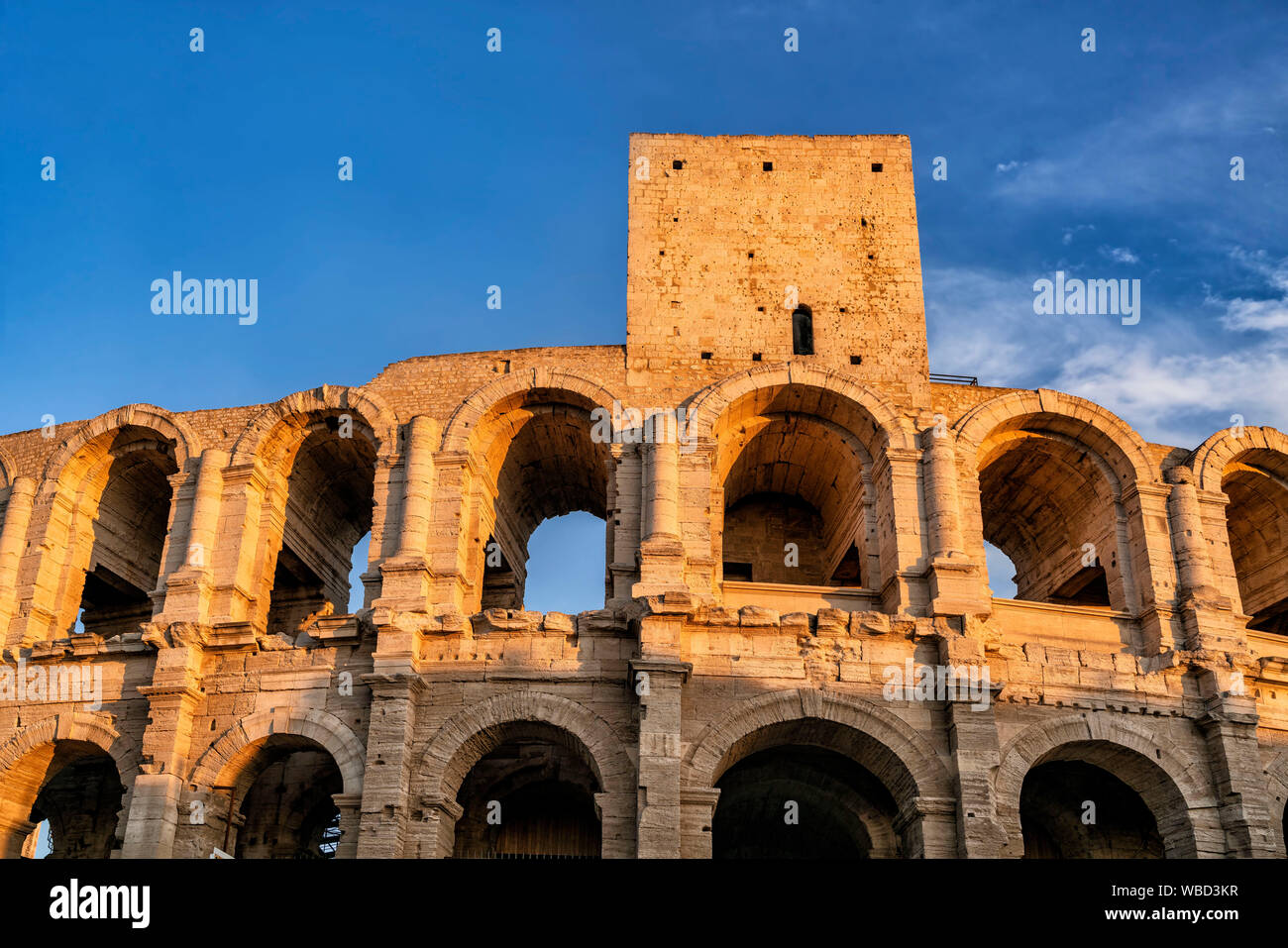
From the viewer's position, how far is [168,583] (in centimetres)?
1858

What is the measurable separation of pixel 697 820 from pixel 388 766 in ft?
13.3

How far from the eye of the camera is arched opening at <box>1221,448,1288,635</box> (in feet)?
67.9

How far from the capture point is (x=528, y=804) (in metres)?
19.8

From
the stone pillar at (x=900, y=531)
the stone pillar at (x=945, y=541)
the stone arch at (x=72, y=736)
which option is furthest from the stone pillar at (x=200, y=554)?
the stone pillar at (x=945, y=541)

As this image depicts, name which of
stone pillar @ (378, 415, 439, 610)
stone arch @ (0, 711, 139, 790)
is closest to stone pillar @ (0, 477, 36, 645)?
stone arch @ (0, 711, 139, 790)

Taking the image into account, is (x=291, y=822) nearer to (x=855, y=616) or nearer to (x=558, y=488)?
(x=558, y=488)

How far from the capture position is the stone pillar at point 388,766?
15.9m

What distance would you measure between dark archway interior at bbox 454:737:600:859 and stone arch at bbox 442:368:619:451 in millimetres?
4706

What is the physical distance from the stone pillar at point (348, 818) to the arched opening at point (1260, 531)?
1434 cm

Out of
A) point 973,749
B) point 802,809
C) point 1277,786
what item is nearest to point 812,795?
point 802,809

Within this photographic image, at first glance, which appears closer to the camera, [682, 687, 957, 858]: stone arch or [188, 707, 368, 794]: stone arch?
[682, 687, 957, 858]: stone arch

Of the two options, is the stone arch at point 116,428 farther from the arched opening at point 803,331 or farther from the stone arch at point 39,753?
the arched opening at point 803,331

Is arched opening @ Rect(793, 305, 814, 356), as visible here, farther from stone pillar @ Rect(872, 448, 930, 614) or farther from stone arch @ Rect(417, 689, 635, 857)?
stone arch @ Rect(417, 689, 635, 857)

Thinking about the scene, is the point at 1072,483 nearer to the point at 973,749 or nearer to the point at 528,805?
the point at 973,749
